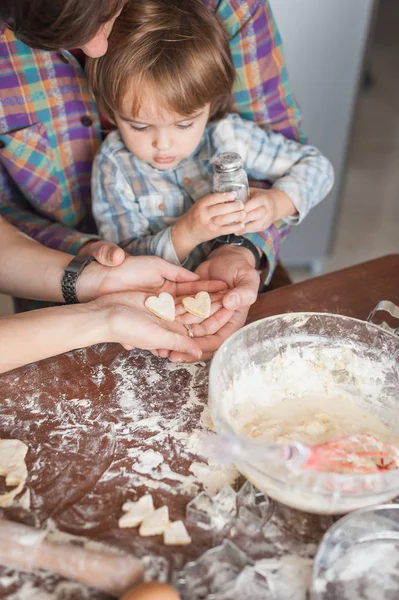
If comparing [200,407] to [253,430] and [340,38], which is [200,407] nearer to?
[253,430]

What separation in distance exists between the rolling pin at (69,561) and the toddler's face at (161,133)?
899 millimetres

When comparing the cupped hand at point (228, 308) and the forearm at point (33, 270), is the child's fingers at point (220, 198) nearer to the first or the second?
the cupped hand at point (228, 308)

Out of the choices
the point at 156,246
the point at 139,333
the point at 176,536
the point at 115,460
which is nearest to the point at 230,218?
the point at 156,246

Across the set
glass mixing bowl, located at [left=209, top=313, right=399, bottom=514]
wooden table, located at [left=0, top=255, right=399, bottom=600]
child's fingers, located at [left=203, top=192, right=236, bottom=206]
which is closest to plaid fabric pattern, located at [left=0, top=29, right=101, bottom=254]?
child's fingers, located at [left=203, top=192, right=236, bottom=206]

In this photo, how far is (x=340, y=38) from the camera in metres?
2.23

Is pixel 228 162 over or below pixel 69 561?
over

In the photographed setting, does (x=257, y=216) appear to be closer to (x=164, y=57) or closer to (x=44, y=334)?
(x=164, y=57)

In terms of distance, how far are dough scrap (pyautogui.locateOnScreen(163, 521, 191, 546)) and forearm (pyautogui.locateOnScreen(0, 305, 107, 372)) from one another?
0.40 metres

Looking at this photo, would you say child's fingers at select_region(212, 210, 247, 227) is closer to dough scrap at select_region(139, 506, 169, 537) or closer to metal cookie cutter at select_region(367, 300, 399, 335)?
metal cookie cutter at select_region(367, 300, 399, 335)

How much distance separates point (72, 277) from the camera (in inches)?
52.1

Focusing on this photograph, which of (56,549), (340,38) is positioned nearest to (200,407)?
(56,549)

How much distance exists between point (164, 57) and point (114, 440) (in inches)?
31.5

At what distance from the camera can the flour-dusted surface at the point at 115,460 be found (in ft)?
2.75

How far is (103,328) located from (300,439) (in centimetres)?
41
